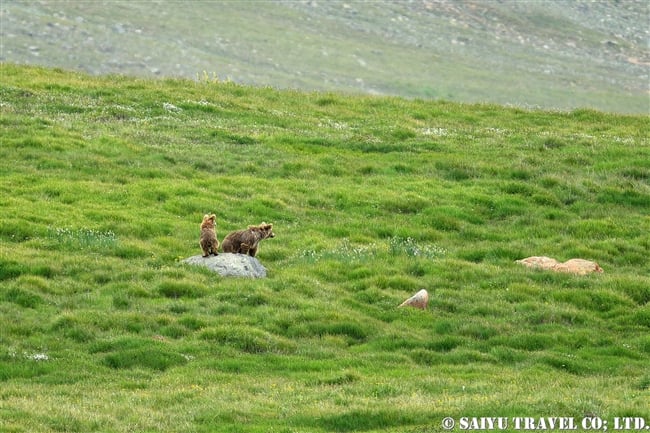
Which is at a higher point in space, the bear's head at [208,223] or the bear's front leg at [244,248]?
the bear's head at [208,223]

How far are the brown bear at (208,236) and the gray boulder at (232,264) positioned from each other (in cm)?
29

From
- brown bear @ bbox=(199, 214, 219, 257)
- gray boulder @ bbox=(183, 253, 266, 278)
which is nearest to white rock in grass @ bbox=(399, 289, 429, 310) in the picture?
gray boulder @ bbox=(183, 253, 266, 278)

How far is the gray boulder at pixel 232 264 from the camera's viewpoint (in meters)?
28.5

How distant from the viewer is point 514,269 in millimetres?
30719

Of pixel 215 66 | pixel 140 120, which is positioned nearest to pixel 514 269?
pixel 140 120

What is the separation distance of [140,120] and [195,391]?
2652cm

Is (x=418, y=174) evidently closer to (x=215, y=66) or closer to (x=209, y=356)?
(x=209, y=356)

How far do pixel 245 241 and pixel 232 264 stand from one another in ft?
2.48

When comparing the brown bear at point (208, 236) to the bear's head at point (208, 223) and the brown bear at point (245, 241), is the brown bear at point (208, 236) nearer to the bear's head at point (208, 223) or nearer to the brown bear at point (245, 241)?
the bear's head at point (208, 223)

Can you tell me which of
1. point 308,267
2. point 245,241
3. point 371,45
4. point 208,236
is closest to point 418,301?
point 308,267

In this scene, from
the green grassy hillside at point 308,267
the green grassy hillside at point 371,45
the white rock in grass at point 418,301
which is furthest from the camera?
the green grassy hillside at point 371,45

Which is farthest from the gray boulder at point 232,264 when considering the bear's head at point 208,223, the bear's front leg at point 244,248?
the bear's head at point 208,223

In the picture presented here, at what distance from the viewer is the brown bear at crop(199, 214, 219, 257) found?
28250mm

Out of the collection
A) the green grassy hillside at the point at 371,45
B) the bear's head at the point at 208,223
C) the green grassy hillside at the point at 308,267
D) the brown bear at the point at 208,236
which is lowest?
the green grassy hillside at the point at 371,45
